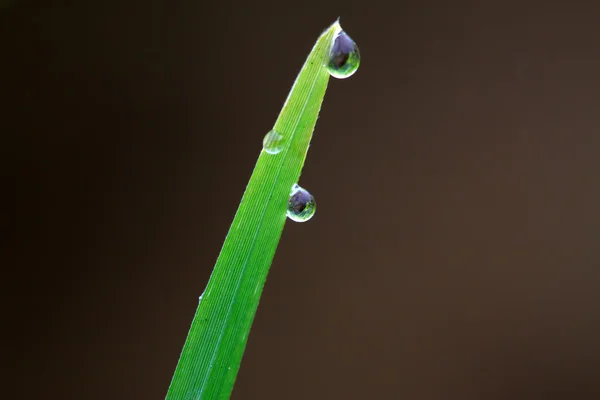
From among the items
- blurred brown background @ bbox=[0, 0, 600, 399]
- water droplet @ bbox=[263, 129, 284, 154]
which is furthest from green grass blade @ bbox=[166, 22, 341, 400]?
blurred brown background @ bbox=[0, 0, 600, 399]

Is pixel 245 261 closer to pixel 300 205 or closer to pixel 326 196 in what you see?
pixel 300 205

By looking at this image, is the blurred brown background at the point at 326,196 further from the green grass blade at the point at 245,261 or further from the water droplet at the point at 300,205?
the green grass blade at the point at 245,261

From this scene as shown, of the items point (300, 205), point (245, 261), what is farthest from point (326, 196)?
point (245, 261)

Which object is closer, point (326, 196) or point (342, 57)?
point (342, 57)

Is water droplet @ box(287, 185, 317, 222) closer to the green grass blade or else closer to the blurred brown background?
the green grass blade

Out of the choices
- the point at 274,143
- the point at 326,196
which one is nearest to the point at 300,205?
the point at 274,143

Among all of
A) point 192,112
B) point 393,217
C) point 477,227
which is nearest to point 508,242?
point 477,227

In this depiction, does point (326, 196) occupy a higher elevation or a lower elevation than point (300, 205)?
higher

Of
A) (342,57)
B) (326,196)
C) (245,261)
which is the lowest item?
(245,261)

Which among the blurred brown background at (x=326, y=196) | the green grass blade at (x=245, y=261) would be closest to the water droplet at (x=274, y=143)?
the green grass blade at (x=245, y=261)
